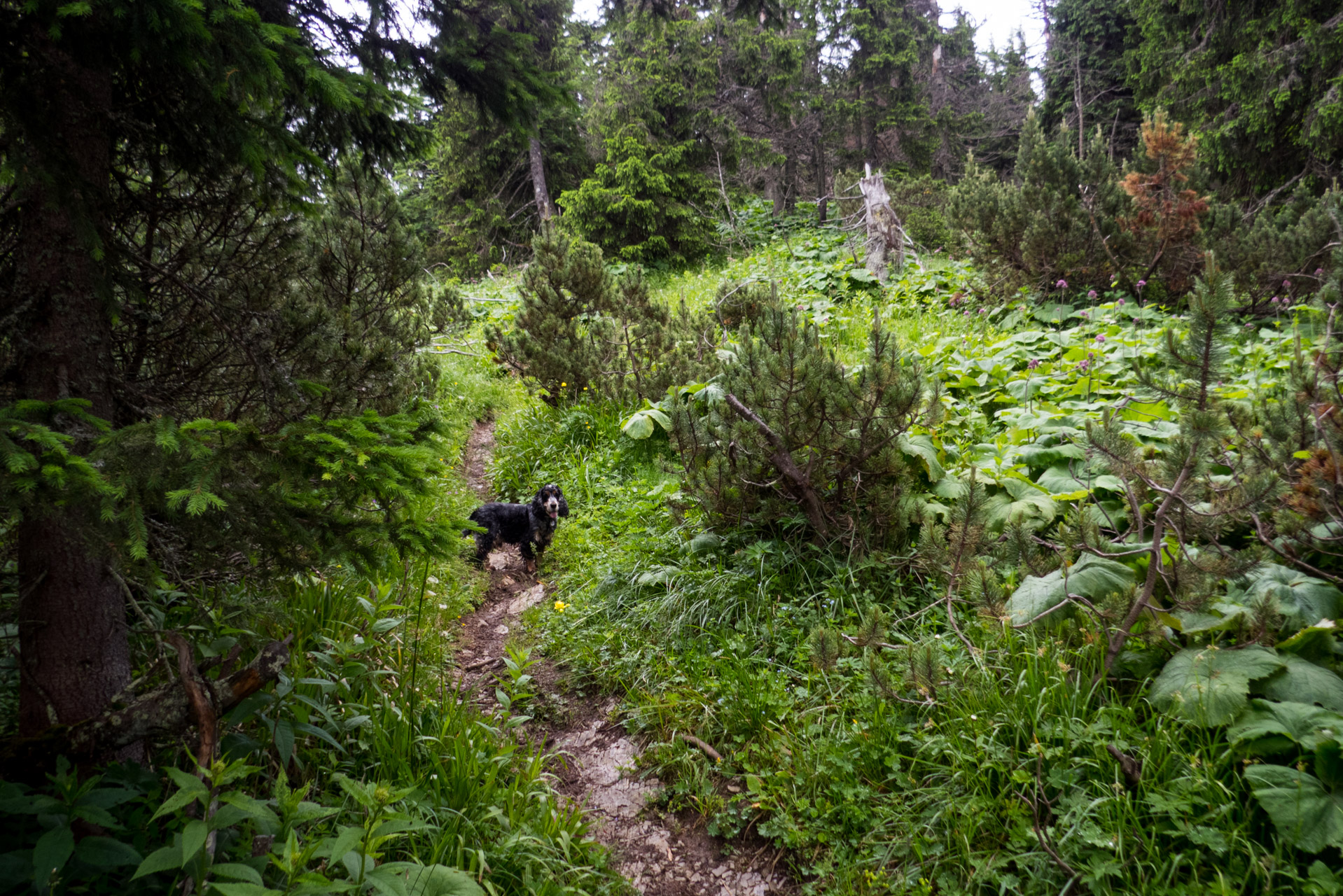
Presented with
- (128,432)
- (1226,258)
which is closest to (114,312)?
(128,432)

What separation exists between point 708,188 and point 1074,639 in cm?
1427

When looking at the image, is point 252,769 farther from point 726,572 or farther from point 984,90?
point 984,90

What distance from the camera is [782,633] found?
12.4 ft

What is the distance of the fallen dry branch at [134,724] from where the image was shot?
1.90m

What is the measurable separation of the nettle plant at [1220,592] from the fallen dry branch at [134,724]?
3006 mm

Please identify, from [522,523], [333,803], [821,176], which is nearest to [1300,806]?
[333,803]

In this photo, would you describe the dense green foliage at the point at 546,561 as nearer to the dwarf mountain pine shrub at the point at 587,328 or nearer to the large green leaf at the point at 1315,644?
the large green leaf at the point at 1315,644

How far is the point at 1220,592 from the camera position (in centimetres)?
259

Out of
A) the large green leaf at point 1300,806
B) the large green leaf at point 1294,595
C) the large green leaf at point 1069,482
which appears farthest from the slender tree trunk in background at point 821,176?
the large green leaf at point 1300,806

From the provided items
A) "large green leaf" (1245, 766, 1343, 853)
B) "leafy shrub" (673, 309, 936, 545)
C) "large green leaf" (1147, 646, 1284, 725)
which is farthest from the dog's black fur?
"large green leaf" (1245, 766, 1343, 853)

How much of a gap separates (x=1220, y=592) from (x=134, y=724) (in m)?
3.96

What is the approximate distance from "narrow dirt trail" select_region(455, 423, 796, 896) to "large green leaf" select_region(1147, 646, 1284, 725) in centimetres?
164

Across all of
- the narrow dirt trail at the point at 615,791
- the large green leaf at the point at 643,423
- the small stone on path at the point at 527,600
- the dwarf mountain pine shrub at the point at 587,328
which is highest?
the dwarf mountain pine shrub at the point at 587,328

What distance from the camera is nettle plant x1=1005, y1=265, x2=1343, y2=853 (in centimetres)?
206
